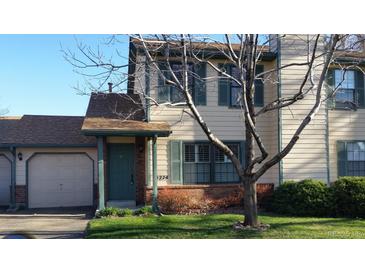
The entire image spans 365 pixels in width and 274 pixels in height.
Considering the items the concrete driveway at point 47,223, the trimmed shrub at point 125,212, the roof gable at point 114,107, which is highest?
the roof gable at point 114,107

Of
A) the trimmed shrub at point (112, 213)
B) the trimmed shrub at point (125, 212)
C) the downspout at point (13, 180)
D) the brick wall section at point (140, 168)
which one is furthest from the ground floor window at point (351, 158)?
the downspout at point (13, 180)

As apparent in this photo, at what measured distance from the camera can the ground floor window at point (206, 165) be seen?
13852 millimetres

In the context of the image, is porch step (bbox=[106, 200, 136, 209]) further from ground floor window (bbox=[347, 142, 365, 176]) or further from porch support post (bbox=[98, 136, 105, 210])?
ground floor window (bbox=[347, 142, 365, 176])

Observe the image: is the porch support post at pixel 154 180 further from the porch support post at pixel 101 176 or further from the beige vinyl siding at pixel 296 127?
the beige vinyl siding at pixel 296 127

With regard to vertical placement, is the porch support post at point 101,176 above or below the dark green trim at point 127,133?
below

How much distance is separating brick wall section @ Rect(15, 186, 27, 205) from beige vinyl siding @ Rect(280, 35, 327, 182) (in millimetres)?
10358

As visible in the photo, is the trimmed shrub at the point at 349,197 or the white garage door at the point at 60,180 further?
the white garage door at the point at 60,180

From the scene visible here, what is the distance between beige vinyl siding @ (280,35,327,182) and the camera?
14.0m

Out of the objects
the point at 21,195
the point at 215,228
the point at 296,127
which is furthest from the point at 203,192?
the point at 21,195

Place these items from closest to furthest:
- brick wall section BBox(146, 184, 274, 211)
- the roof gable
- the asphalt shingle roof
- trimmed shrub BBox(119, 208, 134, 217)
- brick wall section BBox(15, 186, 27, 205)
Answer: trimmed shrub BBox(119, 208, 134, 217)
brick wall section BBox(146, 184, 274, 211)
the roof gable
brick wall section BBox(15, 186, 27, 205)
the asphalt shingle roof

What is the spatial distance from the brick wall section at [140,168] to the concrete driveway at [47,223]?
187 centimetres

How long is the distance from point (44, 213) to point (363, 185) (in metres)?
11.1

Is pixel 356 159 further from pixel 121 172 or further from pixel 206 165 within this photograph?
pixel 121 172

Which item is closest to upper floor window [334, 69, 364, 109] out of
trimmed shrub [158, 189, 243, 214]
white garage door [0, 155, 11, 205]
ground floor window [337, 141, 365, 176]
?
ground floor window [337, 141, 365, 176]
